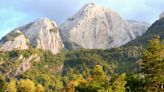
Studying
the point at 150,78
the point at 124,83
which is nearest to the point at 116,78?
the point at 124,83

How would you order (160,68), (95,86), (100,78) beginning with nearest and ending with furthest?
1. (160,68)
2. (95,86)
3. (100,78)

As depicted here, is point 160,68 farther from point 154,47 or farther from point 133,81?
point 133,81

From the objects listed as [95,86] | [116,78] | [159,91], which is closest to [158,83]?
[159,91]

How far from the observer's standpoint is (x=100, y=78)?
11069 cm

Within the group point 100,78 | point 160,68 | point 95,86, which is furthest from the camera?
point 100,78

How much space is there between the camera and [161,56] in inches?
3740

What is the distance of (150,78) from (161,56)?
5.20m

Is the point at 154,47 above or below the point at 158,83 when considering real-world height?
above

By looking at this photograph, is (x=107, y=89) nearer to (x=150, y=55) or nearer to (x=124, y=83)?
(x=124, y=83)

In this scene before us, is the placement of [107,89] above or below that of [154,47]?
below

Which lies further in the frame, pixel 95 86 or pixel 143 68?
pixel 95 86

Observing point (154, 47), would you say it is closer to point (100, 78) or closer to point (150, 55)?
point (150, 55)

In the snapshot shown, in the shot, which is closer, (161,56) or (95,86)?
(161,56)

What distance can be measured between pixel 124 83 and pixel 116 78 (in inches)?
75.5
